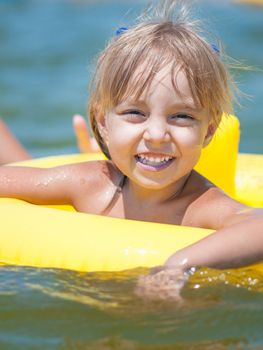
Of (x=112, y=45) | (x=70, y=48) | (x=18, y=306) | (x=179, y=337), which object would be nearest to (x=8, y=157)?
(x=112, y=45)

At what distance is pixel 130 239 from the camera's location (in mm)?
2637

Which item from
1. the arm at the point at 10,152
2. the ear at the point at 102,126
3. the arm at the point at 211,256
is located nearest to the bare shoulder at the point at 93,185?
the ear at the point at 102,126

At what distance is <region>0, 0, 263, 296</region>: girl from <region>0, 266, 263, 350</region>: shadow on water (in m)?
0.06

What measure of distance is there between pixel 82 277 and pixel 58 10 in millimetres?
8973

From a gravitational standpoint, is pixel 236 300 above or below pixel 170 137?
below

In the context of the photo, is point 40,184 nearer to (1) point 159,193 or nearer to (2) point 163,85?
(1) point 159,193

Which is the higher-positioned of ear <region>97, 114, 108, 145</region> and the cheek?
ear <region>97, 114, 108, 145</region>

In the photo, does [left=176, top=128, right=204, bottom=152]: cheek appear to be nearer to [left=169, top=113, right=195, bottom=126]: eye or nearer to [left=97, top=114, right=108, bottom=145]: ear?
[left=169, top=113, right=195, bottom=126]: eye

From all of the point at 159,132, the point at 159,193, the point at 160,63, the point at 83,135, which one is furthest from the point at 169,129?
the point at 83,135

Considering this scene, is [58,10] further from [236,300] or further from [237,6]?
[236,300]

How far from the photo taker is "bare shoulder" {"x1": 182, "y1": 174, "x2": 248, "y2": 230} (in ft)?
9.09

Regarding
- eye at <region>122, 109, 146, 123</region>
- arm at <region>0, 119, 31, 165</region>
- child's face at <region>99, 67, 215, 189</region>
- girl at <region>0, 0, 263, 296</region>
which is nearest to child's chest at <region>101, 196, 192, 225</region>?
girl at <region>0, 0, 263, 296</region>

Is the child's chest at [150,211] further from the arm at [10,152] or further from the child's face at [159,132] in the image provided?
the arm at [10,152]

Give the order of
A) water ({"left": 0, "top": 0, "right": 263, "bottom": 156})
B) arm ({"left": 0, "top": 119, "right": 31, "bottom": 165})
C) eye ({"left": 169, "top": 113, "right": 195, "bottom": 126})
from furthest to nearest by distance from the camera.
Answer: water ({"left": 0, "top": 0, "right": 263, "bottom": 156}), arm ({"left": 0, "top": 119, "right": 31, "bottom": 165}), eye ({"left": 169, "top": 113, "right": 195, "bottom": 126})
